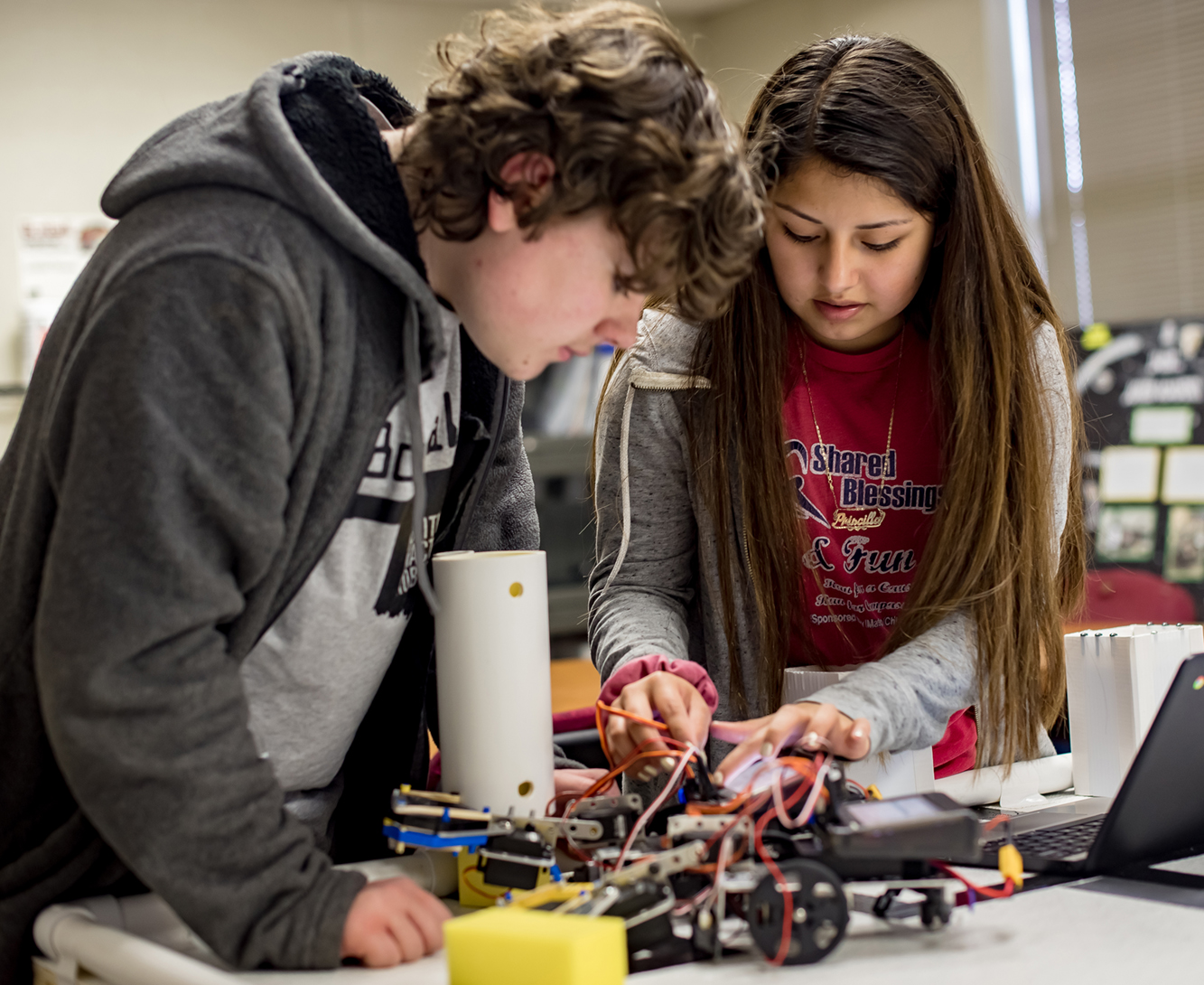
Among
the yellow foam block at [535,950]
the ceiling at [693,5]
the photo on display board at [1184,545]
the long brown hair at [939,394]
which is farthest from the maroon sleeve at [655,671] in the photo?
the ceiling at [693,5]

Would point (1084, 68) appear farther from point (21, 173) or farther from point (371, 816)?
point (371, 816)

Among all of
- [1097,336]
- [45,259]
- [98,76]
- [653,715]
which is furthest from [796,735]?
[98,76]

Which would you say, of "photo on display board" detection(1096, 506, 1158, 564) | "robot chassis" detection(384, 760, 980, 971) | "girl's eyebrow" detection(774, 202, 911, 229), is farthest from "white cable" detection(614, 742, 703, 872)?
"photo on display board" detection(1096, 506, 1158, 564)

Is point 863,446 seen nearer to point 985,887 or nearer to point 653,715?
point 653,715

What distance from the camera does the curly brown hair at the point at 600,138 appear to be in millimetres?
809

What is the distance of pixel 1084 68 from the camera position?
3590 millimetres

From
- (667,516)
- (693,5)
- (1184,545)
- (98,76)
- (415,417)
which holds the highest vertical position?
(693,5)

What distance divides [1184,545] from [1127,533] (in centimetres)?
14

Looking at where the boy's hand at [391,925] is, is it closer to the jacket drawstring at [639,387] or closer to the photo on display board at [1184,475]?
the jacket drawstring at [639,387]

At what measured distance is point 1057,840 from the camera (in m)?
0.90

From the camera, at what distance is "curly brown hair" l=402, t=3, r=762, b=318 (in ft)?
2.65

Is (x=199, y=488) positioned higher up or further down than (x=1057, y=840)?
higher up

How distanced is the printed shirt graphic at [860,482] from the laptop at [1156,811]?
0.38 m

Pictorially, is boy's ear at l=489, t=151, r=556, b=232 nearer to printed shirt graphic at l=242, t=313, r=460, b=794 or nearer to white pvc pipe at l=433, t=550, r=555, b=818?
printed shirt graphic at l=242, t=313, r=460, b=794
